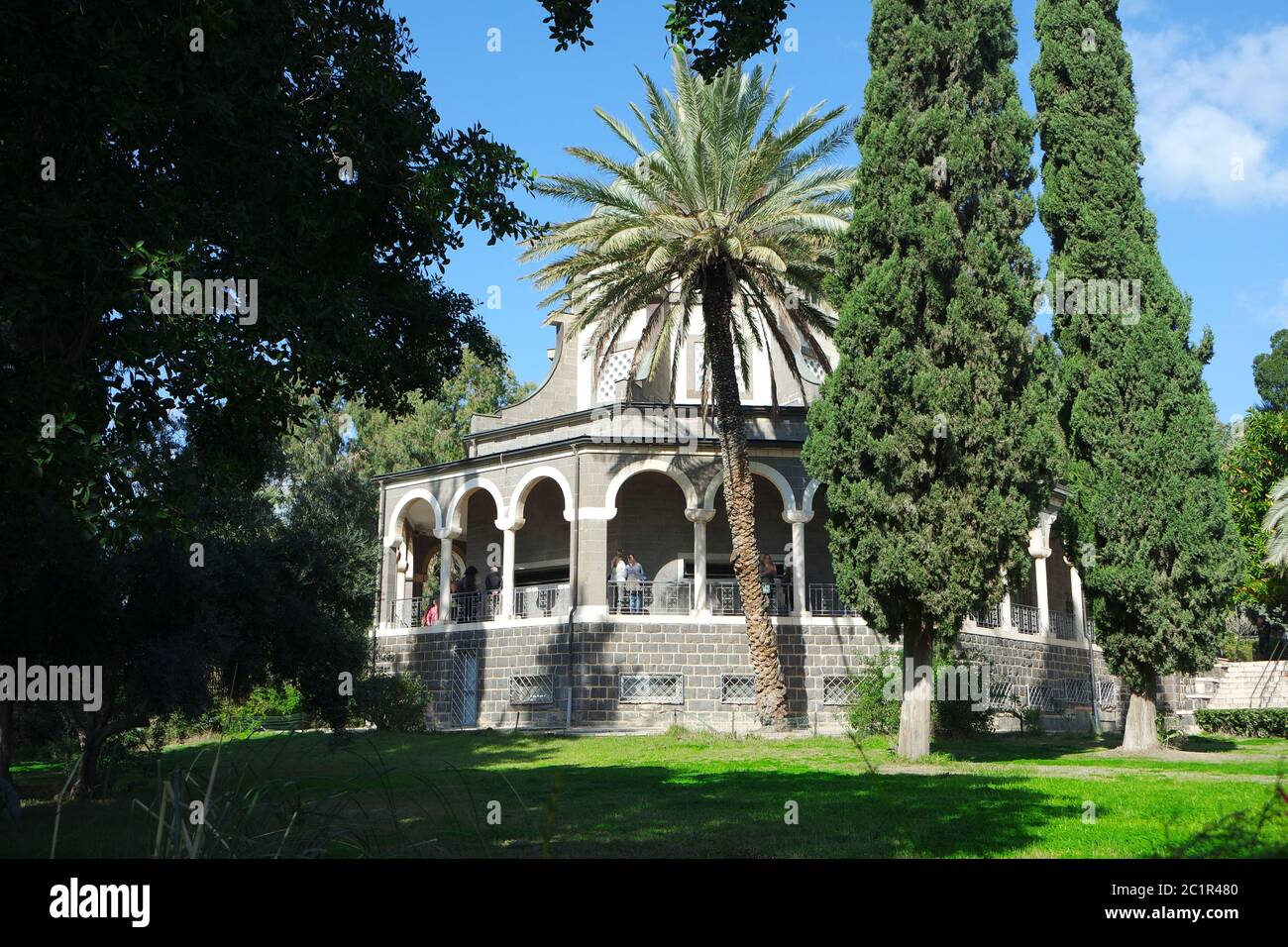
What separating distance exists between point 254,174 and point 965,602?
1141 centimetres

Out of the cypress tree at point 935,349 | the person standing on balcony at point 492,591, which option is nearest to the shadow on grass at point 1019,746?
the cypress tree at point 935,349

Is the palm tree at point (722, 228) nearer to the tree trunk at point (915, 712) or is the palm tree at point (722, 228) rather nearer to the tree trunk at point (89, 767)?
the tree trunk at point (915, 712)

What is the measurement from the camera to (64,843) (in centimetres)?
874

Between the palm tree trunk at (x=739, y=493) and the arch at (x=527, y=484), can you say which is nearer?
the palm tree trunk at (x=739, y=493)

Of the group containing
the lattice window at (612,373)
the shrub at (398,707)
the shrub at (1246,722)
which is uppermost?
the lattice window at (612,373)

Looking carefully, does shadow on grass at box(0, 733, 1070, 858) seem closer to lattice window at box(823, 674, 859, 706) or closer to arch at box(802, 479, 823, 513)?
lattice window at box(823, 674, 859, 706)

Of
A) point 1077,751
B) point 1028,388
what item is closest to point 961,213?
point 1028,388

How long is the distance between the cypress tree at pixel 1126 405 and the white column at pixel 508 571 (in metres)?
13.3

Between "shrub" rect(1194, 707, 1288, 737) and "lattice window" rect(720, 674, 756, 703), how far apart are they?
35.0 ft

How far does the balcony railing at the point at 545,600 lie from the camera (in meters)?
26.4

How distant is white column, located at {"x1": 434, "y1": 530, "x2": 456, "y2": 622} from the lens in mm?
28500

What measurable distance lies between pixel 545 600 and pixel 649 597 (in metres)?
2.44
